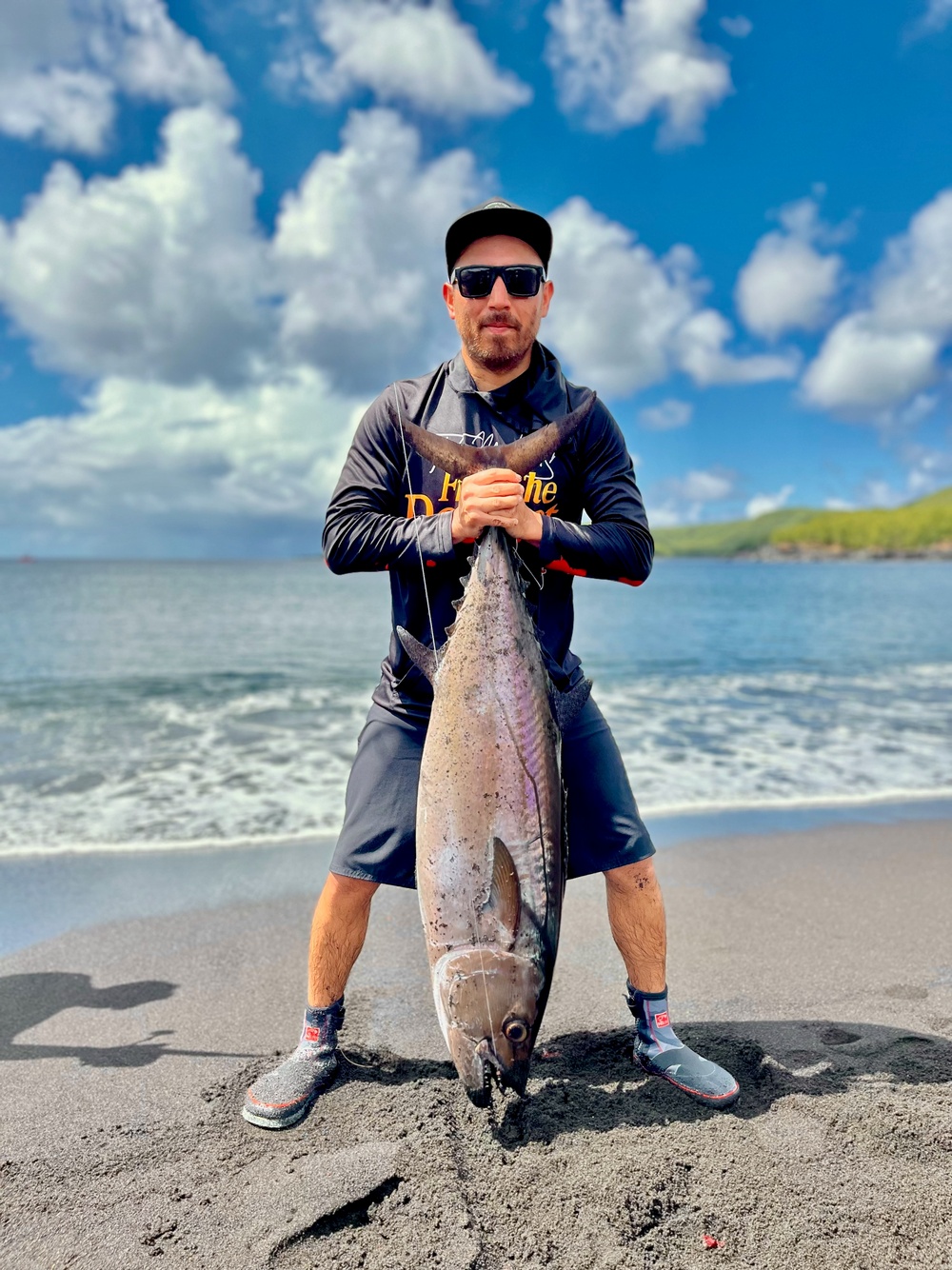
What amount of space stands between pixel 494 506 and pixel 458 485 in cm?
54

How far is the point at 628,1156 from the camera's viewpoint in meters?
2.57

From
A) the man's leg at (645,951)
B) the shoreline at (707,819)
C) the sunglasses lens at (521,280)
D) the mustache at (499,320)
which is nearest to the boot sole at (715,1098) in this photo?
the man's leg at (645,951)

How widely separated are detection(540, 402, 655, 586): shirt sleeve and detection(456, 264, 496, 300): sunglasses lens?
59cm

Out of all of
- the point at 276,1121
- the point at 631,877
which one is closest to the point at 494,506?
the point at 631,877

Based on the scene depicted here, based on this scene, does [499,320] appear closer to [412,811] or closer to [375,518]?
[375,518]

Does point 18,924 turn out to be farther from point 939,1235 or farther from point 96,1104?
point 939,1235

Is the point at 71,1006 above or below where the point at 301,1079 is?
below

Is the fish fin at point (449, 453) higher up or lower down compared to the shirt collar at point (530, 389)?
lower down

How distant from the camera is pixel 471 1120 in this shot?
280cm

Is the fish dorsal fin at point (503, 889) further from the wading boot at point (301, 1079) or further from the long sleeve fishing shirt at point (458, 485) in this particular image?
the wading boot at point (301, 1079)

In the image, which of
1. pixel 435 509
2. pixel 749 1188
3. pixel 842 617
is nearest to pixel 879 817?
pixel 749 1188

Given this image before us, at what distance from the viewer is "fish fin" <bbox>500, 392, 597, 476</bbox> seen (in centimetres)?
270

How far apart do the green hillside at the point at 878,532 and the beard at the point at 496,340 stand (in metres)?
165

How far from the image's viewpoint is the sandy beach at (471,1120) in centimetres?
229
